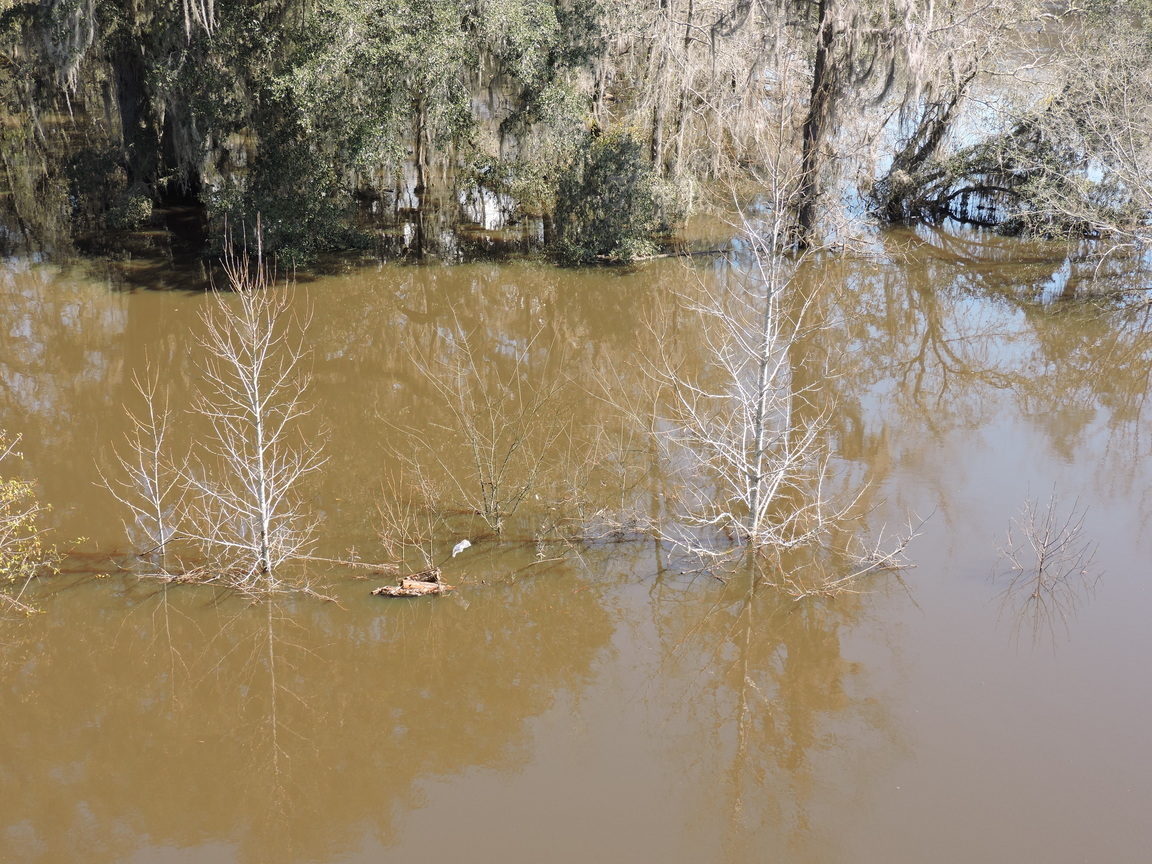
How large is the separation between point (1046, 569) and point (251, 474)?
23.5 ft

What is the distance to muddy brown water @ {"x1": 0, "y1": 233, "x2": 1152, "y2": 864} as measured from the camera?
672 cm

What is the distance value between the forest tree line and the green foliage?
0.04m

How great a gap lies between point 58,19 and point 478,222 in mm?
8202

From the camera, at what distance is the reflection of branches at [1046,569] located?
8.77m

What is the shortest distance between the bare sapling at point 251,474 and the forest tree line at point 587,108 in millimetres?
4923

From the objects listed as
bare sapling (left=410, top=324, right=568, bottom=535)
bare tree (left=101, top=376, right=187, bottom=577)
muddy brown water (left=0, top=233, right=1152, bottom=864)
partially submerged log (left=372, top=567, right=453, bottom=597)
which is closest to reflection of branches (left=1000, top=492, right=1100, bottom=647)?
muddy brown water (left=0, top=233, right=1152, bottom=864)

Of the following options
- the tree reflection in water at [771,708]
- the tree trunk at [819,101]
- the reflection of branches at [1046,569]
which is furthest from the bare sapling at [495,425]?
the tree trunk at [819,101]

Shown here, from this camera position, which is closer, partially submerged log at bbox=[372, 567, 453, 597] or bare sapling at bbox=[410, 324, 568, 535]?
partially submerged log at bbox=[372, 567, 453, 597]

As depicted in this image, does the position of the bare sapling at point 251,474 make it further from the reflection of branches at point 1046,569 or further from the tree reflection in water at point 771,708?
the reflection of branches at point 1046,569

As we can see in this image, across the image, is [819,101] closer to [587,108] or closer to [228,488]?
[587,108]

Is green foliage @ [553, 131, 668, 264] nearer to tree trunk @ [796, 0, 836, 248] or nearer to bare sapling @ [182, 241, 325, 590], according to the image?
tree trunk @ [796, 0, 836, 248]

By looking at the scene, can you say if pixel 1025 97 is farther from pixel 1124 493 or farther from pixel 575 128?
pixel 1124 493

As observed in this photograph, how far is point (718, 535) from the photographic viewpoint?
992 centimetres

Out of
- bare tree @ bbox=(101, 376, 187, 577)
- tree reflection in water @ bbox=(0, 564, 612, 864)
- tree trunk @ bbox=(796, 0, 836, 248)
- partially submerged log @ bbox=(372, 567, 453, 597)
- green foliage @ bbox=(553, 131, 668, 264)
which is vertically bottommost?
tree reflection in water @ bbox=(0, 564, 612, 864)
